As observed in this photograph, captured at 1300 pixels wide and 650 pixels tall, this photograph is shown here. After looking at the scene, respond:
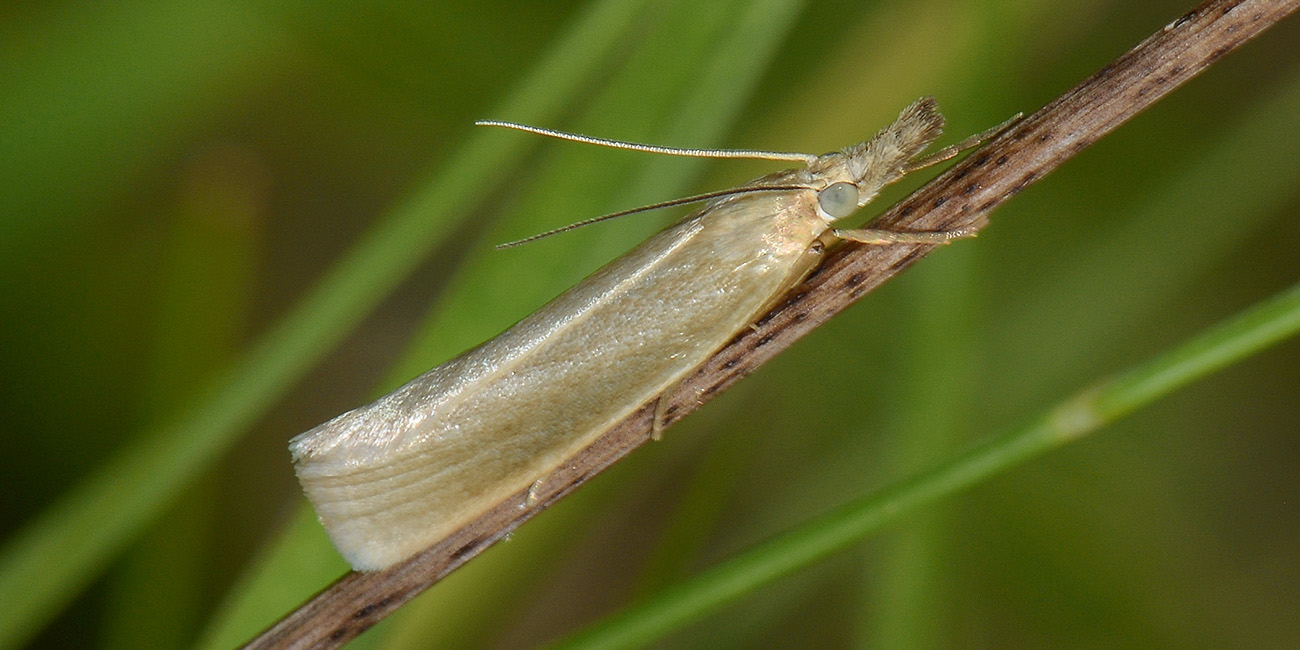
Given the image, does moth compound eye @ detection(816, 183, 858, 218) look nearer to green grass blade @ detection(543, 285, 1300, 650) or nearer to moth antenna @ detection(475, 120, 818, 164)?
moth antenna @ detection(475, 120, 818, 164)

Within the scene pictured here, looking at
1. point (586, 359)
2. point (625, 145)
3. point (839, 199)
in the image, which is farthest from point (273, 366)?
point (839, 199)

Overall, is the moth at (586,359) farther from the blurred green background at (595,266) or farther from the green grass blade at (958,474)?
the green grass blade at (958,474)

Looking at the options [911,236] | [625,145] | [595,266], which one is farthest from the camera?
[595,266]

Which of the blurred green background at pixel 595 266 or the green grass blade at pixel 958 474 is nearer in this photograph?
the green grass blade at pixel 958 474

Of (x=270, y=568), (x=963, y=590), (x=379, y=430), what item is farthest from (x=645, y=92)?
(x=963, y=590)

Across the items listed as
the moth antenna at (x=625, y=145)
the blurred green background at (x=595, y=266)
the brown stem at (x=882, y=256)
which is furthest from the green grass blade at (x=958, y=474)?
the moth antenna at (x=625, y=145)

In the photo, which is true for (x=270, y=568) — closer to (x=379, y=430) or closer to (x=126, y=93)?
(x=379, y=430)

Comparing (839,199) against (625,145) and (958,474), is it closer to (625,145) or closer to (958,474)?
(625,145)
